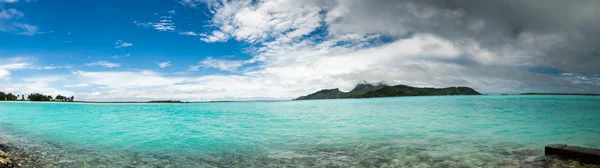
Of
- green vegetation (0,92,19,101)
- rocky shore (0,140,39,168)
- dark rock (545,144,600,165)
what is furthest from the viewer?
green vegetation (0,92,19,101)

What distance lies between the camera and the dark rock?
9034 mm

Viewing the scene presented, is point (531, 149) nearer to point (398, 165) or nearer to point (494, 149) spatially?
point (494, 149)

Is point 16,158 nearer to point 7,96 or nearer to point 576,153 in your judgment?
point 576,153

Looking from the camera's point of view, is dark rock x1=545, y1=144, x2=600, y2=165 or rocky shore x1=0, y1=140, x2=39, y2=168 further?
rocky shore x1=0, y1=140, x2=39, y2=168

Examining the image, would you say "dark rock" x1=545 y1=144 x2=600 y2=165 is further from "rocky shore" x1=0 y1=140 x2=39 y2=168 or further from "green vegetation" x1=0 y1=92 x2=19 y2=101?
"green vegetation" x1=0 y1=92 x2=19 y2=101

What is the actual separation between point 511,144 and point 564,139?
17.6ft

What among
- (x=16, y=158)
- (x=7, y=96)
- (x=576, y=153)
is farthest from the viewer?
(x=7, y=96)

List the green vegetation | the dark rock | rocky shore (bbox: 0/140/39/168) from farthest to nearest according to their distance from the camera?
1. the green vegetation
2. rocky shore (bbox: 0/140/39/168)
3. the dark rock

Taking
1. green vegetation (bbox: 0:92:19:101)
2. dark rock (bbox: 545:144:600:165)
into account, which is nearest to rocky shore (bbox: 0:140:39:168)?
dark rock (bbox: 545:144:600:165)

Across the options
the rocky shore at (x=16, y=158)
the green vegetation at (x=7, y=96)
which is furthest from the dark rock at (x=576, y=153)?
the green vegetation at (x=7, y=96)

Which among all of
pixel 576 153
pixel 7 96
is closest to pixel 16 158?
pixel 576 153

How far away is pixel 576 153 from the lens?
959cm

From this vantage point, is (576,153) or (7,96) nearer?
(576,153)

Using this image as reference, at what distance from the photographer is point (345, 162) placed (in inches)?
405
